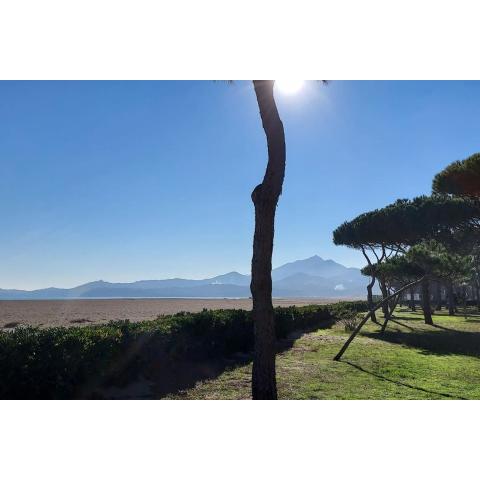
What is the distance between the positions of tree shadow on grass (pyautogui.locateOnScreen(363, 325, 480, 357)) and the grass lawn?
3 centimetres

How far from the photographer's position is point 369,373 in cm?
955

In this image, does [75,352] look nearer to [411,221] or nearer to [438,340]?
[438,340]

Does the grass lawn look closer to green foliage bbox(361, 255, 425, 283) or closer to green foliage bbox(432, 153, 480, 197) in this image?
green foliage bbox(432, 153, 480, 197)

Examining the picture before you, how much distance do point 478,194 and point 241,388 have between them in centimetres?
1591

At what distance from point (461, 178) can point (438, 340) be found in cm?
742

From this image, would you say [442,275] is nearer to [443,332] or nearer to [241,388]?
[443,332]

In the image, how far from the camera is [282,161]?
6379 mm

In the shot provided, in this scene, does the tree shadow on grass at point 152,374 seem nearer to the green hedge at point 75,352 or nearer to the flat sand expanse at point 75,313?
the green hedge at point 75,352

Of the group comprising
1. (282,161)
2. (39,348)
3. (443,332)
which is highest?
(282,161)

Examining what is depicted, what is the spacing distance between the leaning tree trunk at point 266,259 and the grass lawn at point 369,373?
1.11 metres

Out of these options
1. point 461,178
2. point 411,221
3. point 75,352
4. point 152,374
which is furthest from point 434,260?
point 75,352

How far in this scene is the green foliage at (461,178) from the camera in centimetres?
1740
